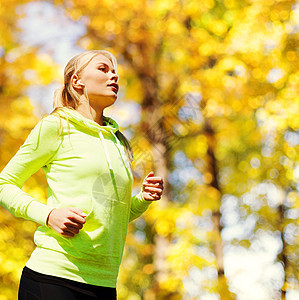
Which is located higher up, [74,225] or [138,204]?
[74,225]

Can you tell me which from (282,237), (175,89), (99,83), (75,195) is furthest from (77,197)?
(282,237)

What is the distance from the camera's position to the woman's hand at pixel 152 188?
1819mm

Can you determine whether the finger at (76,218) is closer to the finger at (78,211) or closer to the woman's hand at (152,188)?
the finger at (78,211)

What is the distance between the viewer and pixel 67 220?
1.46m

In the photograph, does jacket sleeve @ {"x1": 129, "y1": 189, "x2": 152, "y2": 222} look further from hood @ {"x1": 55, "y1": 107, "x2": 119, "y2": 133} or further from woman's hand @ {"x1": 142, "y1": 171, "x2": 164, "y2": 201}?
hood @ {"x1": 55, "y1": 107, "x2": 119, "y2": 133}

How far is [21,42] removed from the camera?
5789 millimetres

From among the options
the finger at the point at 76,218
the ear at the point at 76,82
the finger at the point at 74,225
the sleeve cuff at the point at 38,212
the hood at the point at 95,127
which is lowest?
the sleeve cuff at the point at 38,212

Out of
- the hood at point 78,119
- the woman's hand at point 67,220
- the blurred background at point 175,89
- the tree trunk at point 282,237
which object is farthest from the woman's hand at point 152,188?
the tree trunk at point 282,237

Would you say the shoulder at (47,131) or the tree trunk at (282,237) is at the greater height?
the shoulder at (47,131)

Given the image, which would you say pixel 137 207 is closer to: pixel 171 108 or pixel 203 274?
pixel 171 108

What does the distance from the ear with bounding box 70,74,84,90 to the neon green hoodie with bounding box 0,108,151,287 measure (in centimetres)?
16

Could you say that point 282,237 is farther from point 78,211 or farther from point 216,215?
point 78,211

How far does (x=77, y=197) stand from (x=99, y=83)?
0.50 meters

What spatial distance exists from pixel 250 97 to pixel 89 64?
4550 millimetres
